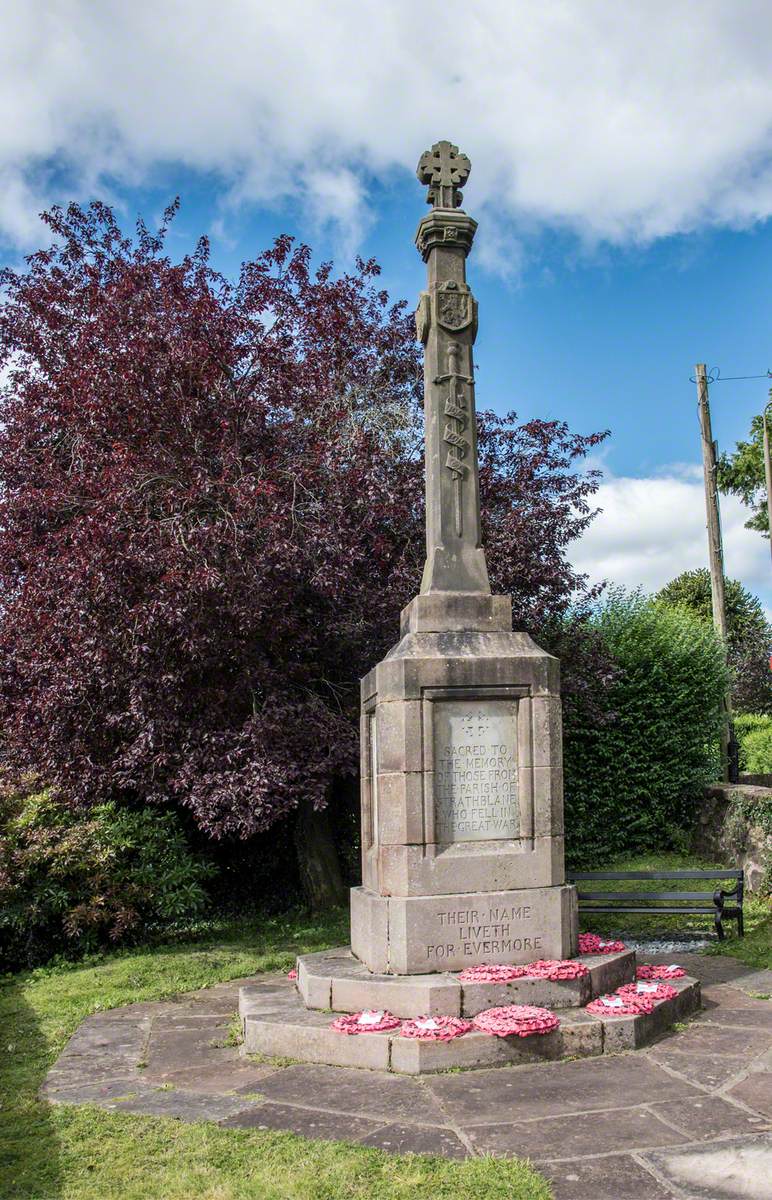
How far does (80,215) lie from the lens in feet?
45.5

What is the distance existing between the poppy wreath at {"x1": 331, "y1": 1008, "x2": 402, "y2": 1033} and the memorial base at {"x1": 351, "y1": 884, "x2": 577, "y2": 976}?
1.41 feet

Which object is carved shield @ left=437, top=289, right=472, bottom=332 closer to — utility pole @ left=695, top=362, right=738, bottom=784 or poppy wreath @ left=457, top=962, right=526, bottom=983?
poppy wreath @ left=457, top=962, right=526, bottom=983

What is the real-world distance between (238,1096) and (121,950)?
518 cm

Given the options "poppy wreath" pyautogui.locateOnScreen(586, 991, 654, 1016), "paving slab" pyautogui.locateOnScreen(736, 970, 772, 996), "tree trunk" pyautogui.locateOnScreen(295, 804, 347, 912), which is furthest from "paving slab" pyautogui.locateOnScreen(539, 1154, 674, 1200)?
"tree trunk" pyautogui.locateOnScreen(295, 804, 347, 912)

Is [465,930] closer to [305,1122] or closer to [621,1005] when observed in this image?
[621,1005]

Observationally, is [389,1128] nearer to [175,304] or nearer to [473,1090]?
[473,1090]

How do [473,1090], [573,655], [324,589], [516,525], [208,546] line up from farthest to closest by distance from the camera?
[573,655], [516,525], [324,589], [208,546], [473,1090]

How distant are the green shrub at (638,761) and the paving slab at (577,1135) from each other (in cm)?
998

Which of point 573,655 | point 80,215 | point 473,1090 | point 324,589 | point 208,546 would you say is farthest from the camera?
point 80,215

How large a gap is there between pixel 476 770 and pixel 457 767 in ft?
0.48

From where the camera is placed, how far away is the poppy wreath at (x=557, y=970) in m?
6.41

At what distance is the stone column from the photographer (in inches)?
263

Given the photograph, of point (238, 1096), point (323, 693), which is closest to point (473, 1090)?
point (238, 1096)

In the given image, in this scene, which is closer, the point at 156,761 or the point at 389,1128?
the point at 389,1128
